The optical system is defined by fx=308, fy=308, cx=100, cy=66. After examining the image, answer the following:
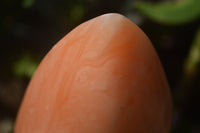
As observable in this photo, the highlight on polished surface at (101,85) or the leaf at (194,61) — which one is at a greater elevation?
the highlight on polished surface at (101,85)

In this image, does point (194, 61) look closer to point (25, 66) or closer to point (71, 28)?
point (71, 28)

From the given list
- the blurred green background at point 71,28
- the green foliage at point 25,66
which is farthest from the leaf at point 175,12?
the green foliage at point 25,66

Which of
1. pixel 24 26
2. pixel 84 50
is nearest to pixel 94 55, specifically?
pixel 84 50

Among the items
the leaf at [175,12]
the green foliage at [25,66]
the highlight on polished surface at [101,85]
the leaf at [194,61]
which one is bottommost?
A: the green foliage at [25,66]

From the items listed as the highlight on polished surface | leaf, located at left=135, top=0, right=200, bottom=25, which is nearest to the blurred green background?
leaf, located at left=135, top=0, right=200, bottom=25

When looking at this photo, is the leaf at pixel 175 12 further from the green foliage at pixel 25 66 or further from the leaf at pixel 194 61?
the green foliage at pixel 25 66

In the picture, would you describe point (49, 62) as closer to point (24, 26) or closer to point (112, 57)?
point (112, 57)

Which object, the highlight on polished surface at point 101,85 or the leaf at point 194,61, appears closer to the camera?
the highlight on polished surface at point 101,85
